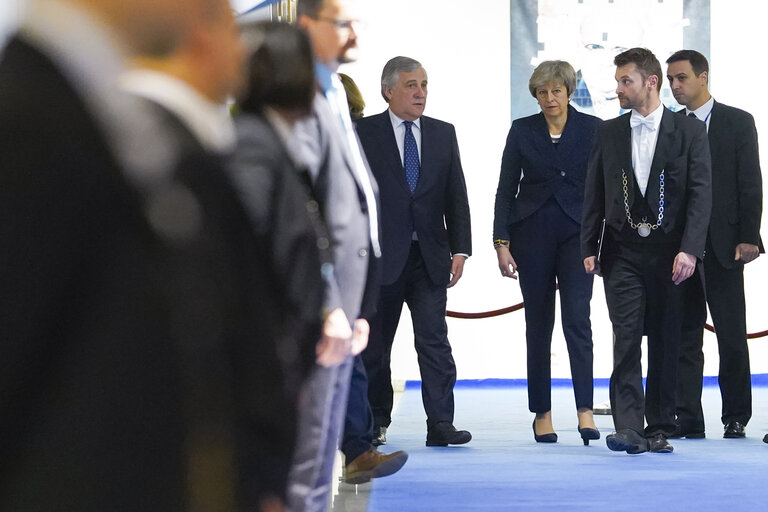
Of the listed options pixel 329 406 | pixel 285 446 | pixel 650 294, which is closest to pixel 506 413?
pixel 650 294

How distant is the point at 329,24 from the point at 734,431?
3903mm

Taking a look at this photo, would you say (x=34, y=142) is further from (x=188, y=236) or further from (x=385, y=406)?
(x=385, y=406)

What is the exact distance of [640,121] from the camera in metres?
5.82

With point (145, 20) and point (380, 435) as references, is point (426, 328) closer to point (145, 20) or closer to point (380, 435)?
point (380, 435)

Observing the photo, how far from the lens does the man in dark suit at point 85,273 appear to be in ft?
2.69

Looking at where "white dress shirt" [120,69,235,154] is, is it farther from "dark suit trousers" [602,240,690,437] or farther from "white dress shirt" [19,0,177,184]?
"dark suit trousers" [602,240,690,437]

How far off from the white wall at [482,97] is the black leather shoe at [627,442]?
4.77 m

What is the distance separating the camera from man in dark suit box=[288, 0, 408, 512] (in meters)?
2.63

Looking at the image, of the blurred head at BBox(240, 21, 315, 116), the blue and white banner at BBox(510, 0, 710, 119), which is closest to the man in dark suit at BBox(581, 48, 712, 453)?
the blurred head at BBox(240, 21, 315, 116)

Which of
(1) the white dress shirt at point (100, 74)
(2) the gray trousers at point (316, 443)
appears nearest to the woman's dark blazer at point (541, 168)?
(2) the gray trousers at point (316, 443)

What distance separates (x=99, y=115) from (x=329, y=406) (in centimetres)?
189

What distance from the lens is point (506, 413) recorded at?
320 inches

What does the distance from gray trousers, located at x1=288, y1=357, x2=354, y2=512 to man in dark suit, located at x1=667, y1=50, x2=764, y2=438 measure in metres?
3.93

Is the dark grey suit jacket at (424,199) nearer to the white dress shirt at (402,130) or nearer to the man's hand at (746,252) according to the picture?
the white dress shirt at (402,130)
